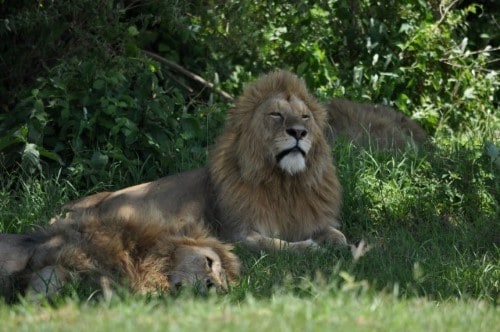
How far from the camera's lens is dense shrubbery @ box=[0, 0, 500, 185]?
334 inches

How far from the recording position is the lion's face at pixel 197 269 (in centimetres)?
597

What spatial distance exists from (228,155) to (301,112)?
0.61m

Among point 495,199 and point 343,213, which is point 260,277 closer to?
point 343,213

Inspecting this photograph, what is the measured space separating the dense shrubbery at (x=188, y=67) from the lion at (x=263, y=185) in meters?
0.82

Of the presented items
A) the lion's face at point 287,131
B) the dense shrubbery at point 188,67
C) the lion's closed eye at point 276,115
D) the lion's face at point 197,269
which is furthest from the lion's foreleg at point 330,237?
the dense shrubbery at point 188,67

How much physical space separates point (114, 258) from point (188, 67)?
16.0 feet

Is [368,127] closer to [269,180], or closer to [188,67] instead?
[269,180]

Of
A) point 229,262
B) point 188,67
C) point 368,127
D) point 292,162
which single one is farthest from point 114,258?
point 188,67

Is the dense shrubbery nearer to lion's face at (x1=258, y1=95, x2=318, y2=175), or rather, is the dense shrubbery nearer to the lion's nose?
lion's face at (x1=258, y1=95, x2=318, y2=175)

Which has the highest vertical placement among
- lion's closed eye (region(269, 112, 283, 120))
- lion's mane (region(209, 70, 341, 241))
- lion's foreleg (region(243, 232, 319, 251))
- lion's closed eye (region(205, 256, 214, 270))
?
lion's closed eye (region(269, 112, 283, 120))

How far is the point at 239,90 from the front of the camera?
10539 mm

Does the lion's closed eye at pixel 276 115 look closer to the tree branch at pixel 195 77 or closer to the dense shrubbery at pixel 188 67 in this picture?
the dense shrubbery at pixel 188 67

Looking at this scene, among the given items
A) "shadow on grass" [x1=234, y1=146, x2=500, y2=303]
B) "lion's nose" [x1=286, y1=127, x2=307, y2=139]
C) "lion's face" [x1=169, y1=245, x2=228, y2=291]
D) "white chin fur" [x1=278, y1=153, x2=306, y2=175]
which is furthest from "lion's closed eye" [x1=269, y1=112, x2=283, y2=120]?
"lion's face" [x1=169, y1=245, x2=228, y2=291]

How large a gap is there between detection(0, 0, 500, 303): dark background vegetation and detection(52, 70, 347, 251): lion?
0.39m
